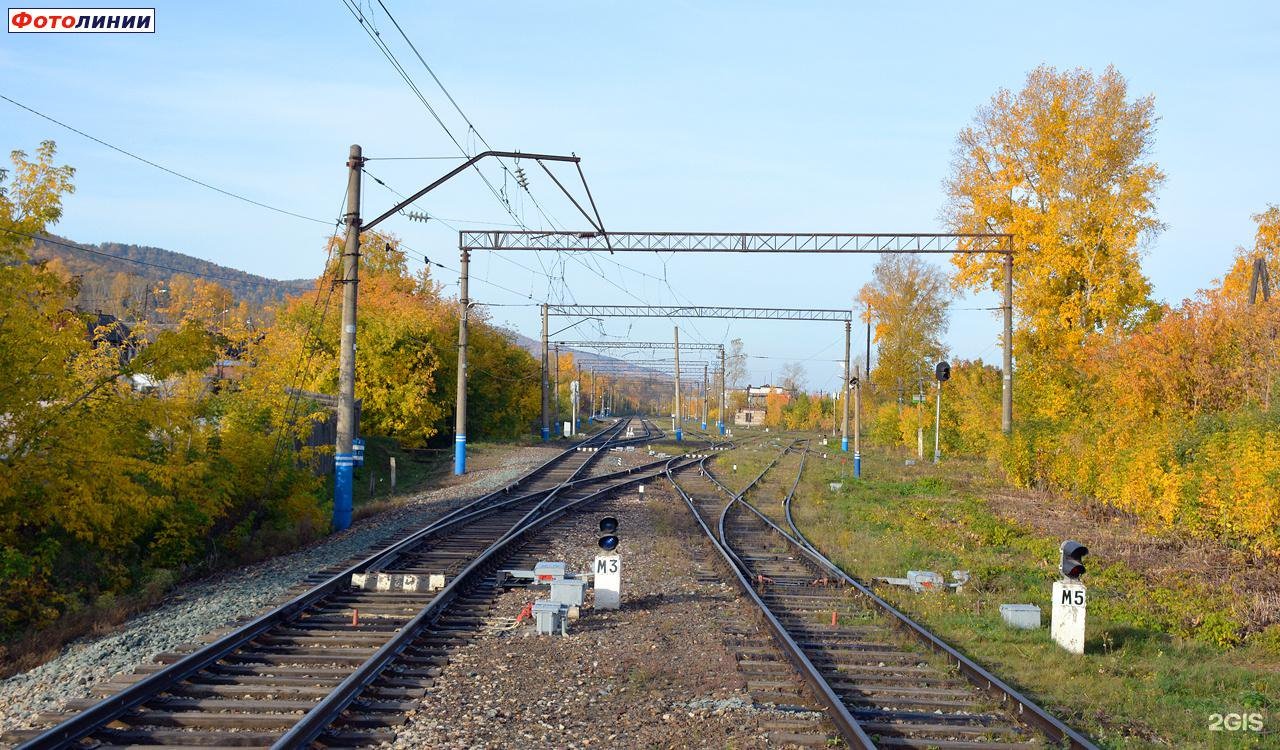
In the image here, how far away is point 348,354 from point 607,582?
9.73m

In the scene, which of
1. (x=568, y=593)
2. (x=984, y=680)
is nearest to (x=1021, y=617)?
(x=984, y=680)

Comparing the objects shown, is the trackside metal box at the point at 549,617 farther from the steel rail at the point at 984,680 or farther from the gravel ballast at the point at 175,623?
the steel rail at the point at 984,680

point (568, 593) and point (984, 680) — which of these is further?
point (568, 593)

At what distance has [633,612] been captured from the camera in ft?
39.6

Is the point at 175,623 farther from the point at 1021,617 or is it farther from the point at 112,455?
the point at 1021,617

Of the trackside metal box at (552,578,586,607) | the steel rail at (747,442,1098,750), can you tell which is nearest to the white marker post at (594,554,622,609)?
the trackside metal box at (552,578,586,607)

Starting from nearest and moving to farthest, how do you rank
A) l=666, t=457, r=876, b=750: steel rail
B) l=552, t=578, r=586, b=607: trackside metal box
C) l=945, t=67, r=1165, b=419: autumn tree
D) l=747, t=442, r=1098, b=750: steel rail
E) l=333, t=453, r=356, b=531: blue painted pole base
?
1. l=666, t=457, r=876, b=750: steel rail
2. l=747, t=442, r=1098, b=750: steel rail
3. l=552, t=578, r=586, b=607: trackside metal box
4. l=333, t=453, r=356, b=531: blue painted pole base
5. l=945, t=67, r=1165, b=419: autumn tree

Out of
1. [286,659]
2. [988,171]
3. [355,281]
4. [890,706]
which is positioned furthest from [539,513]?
[988,171]

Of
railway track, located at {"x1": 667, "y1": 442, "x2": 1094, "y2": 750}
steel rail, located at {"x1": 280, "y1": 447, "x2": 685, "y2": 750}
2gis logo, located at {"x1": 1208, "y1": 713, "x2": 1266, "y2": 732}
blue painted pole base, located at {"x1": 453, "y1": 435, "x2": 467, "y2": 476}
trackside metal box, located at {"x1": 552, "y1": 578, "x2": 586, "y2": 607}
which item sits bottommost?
2gis logo, located at {"x1": 1208, "y1": 713, "x2": 1266, "y2": 732}

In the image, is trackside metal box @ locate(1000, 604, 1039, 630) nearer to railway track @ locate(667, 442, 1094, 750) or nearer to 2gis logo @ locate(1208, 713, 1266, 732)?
railway track @ locate(667, 442, 1094, 750)

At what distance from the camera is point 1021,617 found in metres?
11.5

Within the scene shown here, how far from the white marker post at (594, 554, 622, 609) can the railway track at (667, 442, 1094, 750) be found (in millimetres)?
1669

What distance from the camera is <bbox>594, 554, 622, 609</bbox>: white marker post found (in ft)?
39.7

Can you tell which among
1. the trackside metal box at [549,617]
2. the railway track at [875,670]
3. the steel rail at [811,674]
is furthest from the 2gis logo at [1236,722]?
the trackside metal box at [549,617]
